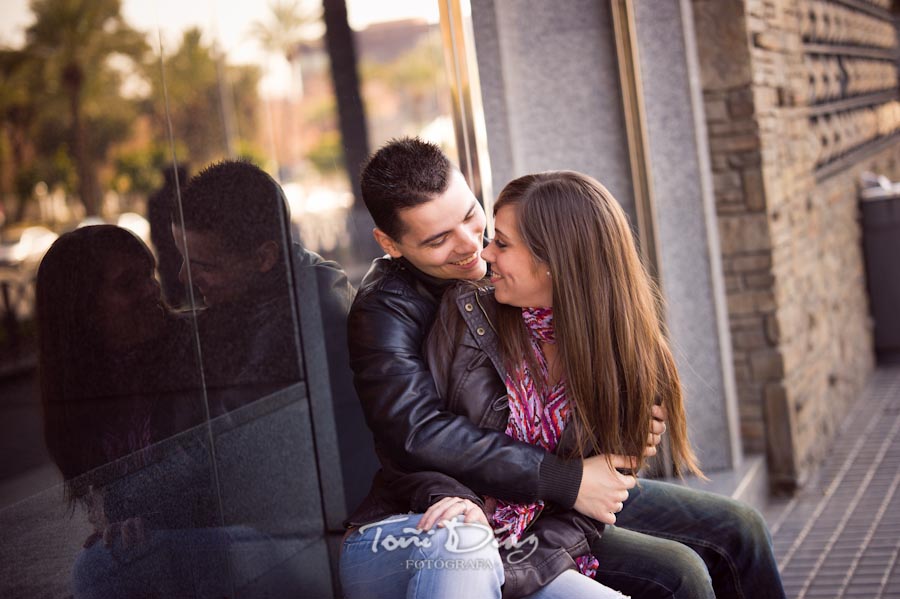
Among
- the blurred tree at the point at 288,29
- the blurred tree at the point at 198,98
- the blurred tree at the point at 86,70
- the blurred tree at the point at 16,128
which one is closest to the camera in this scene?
the blurred tree at the point at 16,128

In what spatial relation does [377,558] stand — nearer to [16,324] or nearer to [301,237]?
[16,324]

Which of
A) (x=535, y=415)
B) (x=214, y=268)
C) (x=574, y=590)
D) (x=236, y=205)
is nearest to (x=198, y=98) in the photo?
(x=236, y=205)

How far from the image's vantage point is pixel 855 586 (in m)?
4.21

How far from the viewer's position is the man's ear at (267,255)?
117 inches

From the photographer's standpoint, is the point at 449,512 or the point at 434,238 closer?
the point at 449,512

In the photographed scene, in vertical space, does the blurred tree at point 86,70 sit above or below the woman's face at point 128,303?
above

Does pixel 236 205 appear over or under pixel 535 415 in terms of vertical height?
over

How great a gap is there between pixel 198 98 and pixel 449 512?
4.09 ft

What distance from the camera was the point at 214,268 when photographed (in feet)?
9.17

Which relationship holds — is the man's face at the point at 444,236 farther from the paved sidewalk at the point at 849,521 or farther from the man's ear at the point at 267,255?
the paved sidewalk at the point at 849,521

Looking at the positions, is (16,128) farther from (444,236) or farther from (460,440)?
(460,440)

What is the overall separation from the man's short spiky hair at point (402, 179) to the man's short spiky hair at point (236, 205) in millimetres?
397

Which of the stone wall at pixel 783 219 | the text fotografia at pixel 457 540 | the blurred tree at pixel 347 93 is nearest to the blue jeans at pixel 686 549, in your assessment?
the text fotografia at pixel 457 540

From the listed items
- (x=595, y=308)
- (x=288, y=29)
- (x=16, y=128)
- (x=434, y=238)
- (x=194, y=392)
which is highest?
(x=288, y=29)
